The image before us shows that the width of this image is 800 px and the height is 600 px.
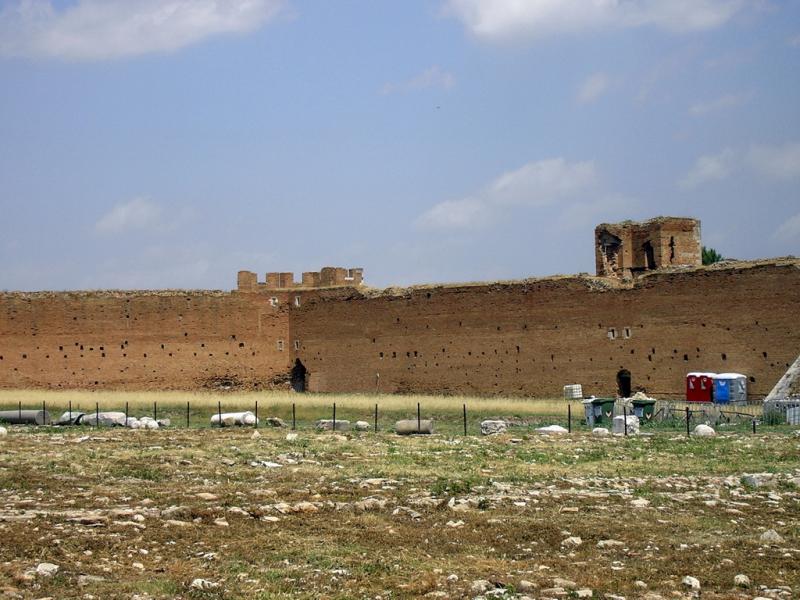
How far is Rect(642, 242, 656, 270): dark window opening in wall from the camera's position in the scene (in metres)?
37.7

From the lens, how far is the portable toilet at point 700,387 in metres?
32.2

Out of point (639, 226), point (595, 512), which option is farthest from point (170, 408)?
point (595, 512)

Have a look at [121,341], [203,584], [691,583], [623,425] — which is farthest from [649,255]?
[203,584]

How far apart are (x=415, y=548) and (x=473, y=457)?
7.59m

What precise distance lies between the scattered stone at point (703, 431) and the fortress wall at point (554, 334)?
9422 millimetres

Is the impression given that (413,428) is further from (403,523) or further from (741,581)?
(741,581)

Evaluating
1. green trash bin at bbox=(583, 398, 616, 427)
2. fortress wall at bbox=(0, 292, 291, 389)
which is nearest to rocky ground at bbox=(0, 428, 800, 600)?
green trash bin at bbox=(583, 398, 616, 427)

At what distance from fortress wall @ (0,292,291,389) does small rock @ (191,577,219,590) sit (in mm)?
33448

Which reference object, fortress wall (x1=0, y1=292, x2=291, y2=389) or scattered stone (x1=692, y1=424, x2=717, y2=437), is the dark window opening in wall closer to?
scattered stone (x1=692, y1=424, x2=717, y2=437)

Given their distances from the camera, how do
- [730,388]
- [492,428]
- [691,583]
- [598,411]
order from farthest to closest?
1. [730,388]
2. [598,411]
3. [492,428]
4. [691,583]

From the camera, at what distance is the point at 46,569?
33.9 feet

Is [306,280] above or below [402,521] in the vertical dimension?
above

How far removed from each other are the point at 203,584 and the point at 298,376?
34.7 meters

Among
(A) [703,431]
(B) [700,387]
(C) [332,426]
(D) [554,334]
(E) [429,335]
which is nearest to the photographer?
(A) [703,431]
